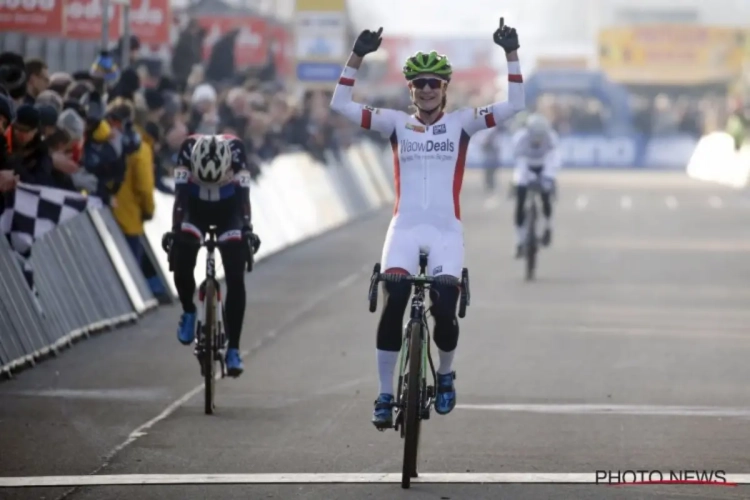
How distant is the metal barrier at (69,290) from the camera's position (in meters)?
13.4

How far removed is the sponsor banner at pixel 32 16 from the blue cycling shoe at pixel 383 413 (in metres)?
10.0

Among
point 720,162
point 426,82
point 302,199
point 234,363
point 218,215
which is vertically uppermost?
point 426,82

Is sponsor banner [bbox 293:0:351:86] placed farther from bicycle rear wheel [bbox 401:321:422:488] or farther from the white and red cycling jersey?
bicycle rear wheel [bbox 401:321:422:488]

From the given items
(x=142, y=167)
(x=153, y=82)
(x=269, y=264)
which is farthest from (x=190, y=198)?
(x=269, y=264)

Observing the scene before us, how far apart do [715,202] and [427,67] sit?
3287cm

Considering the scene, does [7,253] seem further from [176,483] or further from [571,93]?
[571,93]

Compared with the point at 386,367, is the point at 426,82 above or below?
above

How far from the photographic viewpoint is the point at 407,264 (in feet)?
32.4

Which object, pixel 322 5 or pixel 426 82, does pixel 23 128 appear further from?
pixel 322 5

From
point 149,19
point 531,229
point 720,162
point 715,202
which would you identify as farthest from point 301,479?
point 720,162

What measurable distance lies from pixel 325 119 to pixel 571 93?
37.3 m

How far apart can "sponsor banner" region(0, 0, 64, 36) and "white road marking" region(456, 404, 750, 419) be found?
820 cm

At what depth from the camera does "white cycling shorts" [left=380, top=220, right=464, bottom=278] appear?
9867 millimetres

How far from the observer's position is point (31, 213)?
14.5 meters
